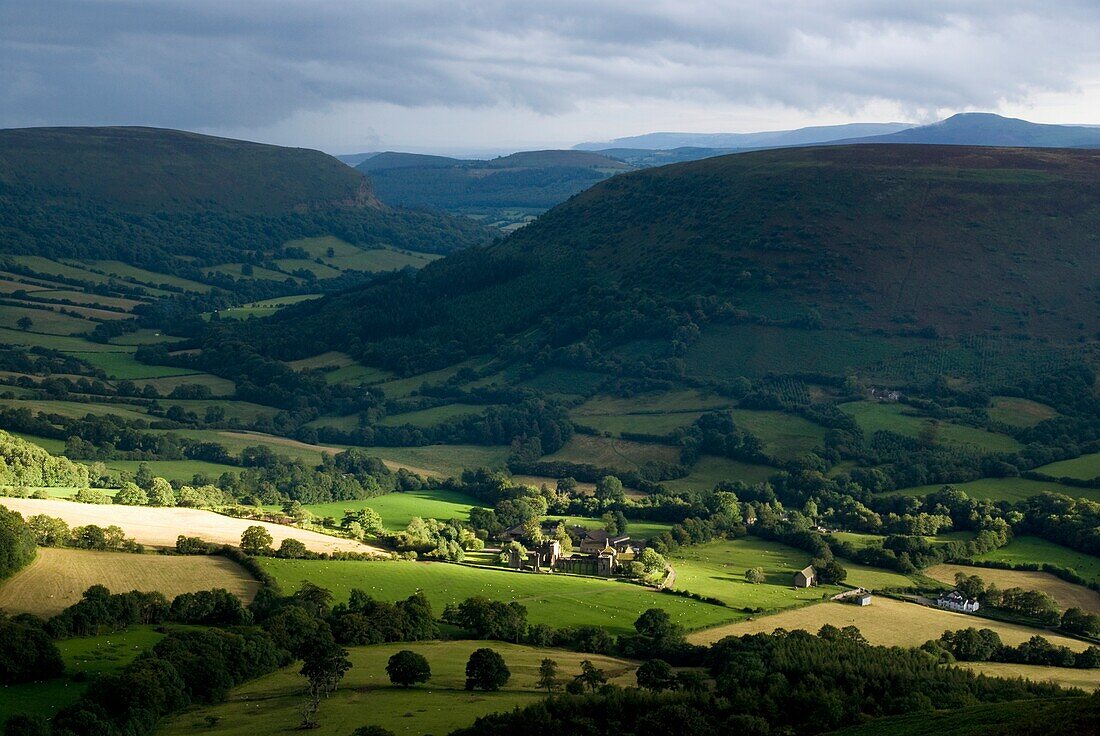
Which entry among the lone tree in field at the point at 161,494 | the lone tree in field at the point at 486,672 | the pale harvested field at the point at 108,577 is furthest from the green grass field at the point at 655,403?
the lone tree in field at the point at 486,672

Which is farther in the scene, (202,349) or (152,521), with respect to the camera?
(202,349)

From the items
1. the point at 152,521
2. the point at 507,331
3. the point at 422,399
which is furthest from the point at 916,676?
the point at 507,331

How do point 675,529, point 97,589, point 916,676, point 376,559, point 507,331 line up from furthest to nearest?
point 507,331
point 675,529
point 376,559
point 97,589
point 916,676

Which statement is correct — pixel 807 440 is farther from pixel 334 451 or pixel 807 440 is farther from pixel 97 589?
pixel 97 589

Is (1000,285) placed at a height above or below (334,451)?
→ above

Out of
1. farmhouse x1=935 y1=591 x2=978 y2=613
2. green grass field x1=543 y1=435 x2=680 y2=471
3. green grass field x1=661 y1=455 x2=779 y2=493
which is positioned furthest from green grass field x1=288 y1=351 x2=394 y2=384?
farmhouse x1=935 y1=591 x2=978 y2=613

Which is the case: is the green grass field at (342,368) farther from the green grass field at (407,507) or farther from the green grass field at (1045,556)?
the green grass field at (1045,556)

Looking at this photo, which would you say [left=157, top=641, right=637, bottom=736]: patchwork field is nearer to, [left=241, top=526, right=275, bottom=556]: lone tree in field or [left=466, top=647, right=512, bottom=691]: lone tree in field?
[left=466, top=647, right=512, bottom=691]: lone tree in field
